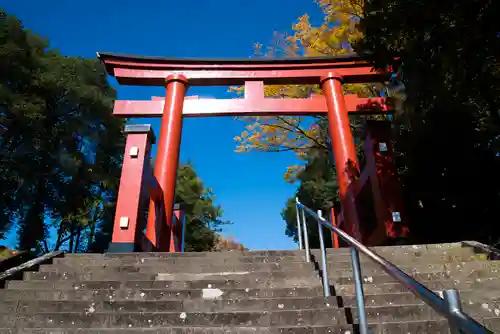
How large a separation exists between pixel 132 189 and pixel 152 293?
230 centimetres

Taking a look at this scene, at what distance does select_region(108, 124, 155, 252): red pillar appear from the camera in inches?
193

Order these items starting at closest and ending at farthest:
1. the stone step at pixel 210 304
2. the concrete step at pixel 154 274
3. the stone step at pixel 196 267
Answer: the stone step at pixel 210 304 < the concrete step at pixel 154 274 < the stone step at pixel 196 267

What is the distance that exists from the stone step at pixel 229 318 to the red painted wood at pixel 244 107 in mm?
5122

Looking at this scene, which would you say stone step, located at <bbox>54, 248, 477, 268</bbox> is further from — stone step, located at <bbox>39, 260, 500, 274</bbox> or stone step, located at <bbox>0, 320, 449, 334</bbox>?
stone step, located at <bbox>0, 320, 449, 334</bbox>

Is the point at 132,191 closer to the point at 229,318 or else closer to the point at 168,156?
the point at 168,156

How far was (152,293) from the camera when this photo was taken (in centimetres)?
314

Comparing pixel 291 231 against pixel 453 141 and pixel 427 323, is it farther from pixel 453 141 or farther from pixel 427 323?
pixel 427 323

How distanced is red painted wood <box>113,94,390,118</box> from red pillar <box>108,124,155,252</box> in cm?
183

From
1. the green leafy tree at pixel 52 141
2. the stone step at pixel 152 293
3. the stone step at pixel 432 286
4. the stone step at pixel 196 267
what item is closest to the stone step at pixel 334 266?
the stone step at pixel 196 267

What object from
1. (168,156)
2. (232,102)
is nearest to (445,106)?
(232,102)

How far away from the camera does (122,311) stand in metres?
2.90

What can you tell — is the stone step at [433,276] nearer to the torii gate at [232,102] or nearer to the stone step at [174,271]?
the stone step at [174,271]

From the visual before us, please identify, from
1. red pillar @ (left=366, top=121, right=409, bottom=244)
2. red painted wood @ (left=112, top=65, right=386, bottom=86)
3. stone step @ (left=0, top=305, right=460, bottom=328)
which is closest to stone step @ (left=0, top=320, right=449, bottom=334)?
stone step @ (left=0, top=305, right=460, bottom=328)

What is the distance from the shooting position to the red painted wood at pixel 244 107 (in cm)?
742
